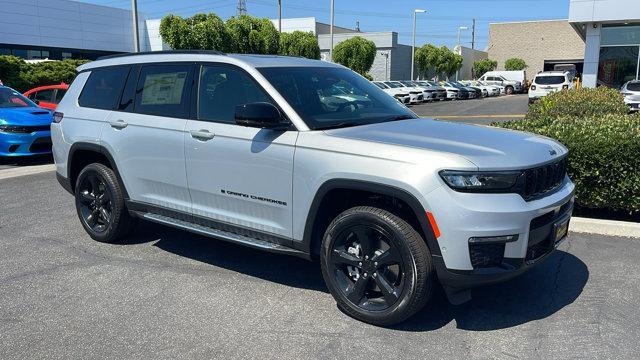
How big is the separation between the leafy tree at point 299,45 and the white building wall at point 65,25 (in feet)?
75.4

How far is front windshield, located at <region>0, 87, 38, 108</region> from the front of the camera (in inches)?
452

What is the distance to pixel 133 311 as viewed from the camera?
13.5 ft

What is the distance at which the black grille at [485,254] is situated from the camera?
11.2 ft

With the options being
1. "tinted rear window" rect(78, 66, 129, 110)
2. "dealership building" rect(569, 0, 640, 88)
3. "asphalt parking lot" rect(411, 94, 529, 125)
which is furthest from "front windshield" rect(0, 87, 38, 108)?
"dealership building" rect(569, 0, 640, 88)

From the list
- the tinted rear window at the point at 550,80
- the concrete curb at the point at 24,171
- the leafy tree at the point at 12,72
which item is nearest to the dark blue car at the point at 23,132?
the concrete curb at the point at 24,171

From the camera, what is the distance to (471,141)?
384 centimetres

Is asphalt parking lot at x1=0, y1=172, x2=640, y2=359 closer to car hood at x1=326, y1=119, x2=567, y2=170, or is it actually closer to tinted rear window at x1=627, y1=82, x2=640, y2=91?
car hood at x1=326, y1=119, x2=567, y2=170

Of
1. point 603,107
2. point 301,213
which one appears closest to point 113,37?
point 603,107

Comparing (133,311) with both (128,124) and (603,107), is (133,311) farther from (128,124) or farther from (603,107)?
(603,107)

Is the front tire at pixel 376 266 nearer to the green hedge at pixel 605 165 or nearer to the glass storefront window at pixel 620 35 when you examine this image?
the green hedge at pixel 605 165

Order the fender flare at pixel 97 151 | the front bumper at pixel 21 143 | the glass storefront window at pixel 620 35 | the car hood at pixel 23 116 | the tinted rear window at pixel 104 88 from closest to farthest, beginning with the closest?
1. the fender flare at pixel 97 151
2. the tinted rear window at pixel 104 88
3. the front bumper at pixel 21 143
4. the car hood at pixel 23 116
5. the glass storefront window at pixel 620 35

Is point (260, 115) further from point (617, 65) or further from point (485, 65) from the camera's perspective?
point (485, 65)

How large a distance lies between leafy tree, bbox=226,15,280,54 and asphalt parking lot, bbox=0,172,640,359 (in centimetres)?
2886

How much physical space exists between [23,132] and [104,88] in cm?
600
